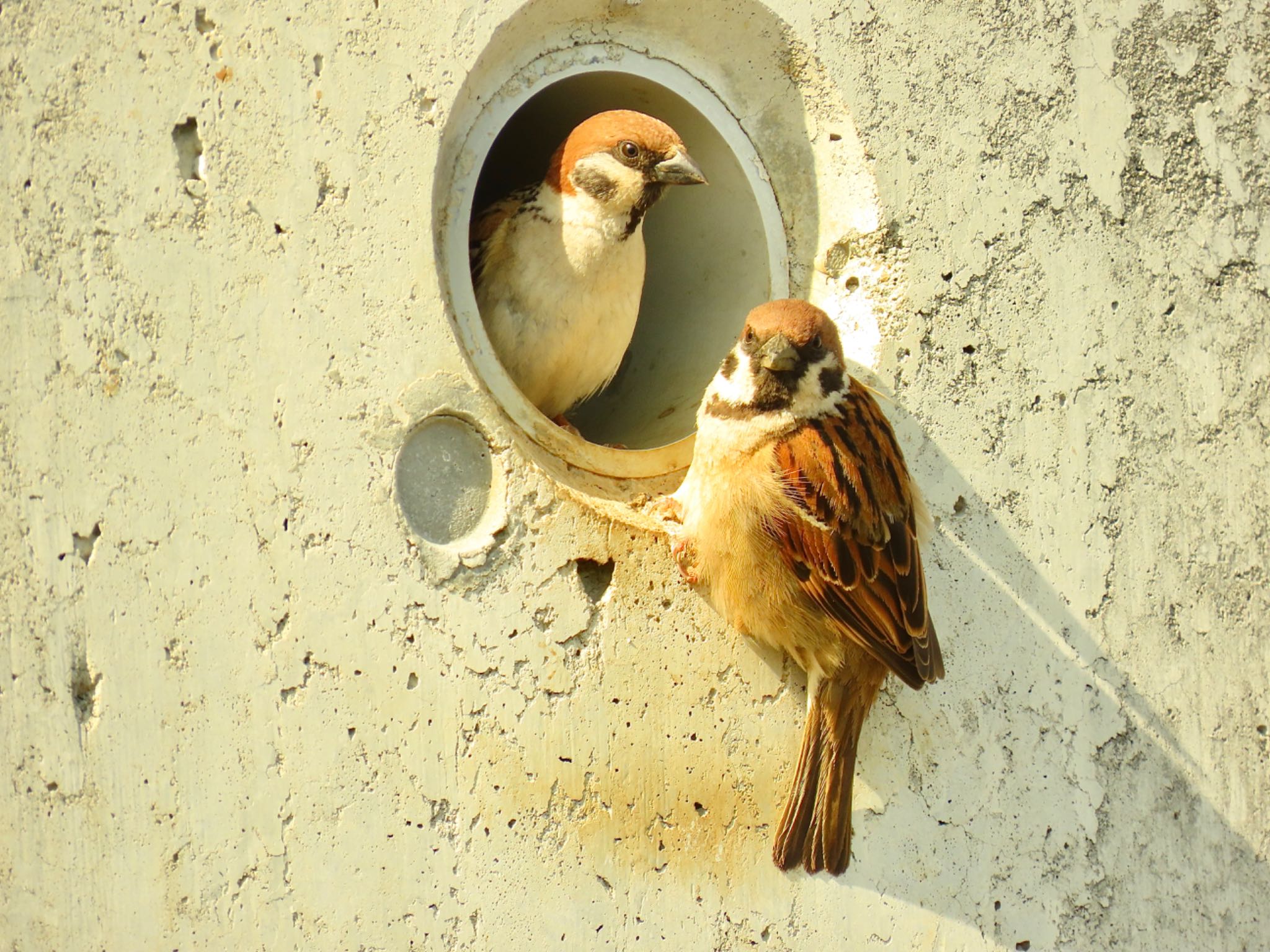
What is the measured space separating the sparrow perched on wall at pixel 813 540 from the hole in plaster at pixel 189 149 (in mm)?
994

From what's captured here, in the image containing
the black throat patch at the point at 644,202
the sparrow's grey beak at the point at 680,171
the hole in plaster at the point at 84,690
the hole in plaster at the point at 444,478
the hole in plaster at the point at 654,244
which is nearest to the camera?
the hole in plaster at the point at 84,690

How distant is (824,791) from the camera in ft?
7.73

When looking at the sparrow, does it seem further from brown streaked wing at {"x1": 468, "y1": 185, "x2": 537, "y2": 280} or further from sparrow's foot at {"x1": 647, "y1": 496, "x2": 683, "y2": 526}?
sparrow's foot at {"x1": 647, "y1": 496, "x2": 683, "y2": 526}

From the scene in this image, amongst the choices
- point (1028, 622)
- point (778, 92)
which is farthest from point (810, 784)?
point (778, 92)

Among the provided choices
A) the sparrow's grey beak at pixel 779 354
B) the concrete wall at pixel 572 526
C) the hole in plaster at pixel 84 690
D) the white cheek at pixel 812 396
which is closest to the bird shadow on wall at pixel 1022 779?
the concrete wall at pixel 572 526

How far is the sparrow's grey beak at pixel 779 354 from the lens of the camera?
90.7 inches

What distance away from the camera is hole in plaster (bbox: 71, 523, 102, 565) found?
2.02 m

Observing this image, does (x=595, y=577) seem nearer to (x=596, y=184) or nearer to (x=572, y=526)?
(x=572, y=526)

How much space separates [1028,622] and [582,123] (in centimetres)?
142

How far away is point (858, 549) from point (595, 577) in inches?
18.7

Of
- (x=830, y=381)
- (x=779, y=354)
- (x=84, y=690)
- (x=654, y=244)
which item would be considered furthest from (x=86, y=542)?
(x=654, y=244)

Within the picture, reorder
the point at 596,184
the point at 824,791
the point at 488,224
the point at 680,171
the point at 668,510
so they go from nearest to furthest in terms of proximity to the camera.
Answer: the point at 824,791
the point at 668,510
the point at 680,171
the point at 596,184
the point at 488,224

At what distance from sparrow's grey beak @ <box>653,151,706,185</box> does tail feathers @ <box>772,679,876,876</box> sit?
1070 millimetres

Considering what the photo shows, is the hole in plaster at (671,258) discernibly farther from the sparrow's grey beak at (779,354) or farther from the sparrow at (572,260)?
the sparrow's grey beak at (779,354)
